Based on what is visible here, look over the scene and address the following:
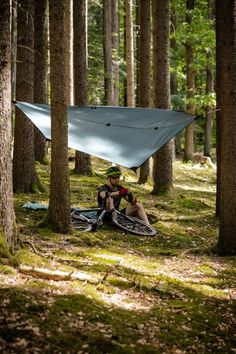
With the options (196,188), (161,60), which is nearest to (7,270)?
(161,60)

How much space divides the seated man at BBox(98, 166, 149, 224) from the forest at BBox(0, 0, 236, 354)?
0.02 m

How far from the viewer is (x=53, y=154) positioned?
6.69 m

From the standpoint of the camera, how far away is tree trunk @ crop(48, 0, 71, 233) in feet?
21.0

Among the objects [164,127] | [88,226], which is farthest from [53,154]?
[164,127]

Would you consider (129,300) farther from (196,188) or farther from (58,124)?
(196,188)

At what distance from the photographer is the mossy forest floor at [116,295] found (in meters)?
3.78

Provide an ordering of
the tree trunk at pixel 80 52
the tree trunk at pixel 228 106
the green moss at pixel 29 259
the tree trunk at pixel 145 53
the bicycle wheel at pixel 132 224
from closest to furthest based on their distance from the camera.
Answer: the green moss at pixel 29 259 < the tree trunk at pixel 228 106 < the bicycle wheel at pixel 132 224 < the tree trunk at pixel 80 52 < the tree trunk at pixel 145 53

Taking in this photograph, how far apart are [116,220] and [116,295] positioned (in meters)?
3.22

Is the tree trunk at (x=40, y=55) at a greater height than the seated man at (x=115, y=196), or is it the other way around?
the tree trunk at (x=40, y=55)

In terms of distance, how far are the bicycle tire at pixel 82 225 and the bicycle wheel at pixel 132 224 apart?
1.75 ft

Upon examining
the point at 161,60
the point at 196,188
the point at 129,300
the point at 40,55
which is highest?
the point at 40,55

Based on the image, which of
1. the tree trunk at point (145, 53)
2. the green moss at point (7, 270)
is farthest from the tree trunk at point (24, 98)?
the green moss at point (7, 270)

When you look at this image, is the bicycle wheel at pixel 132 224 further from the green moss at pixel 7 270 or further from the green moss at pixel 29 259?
the green moss at pixel 7 270

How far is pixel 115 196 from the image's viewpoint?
806 cm
